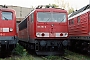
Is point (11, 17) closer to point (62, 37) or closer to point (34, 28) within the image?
point (34, 28)

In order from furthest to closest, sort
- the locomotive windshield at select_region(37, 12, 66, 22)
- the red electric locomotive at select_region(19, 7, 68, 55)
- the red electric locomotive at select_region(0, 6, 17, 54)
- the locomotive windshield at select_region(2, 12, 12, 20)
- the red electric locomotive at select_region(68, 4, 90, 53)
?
1. the locomotive windshield at select_region(37, 12, 66, 22)
2. the red electric locomotive at select_region(19, 7, 68, 55)
3. the red electric locomotive at select_region(68, 4, 90, 53)
4. the locomotive windshield at select_region(2, 12, 12, 20)
5. the red electric locomotive at select_region(0, 6, 17, 54)

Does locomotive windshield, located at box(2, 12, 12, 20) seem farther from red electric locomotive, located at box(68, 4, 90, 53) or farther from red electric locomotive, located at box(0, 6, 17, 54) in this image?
red electric locomotive, located at box(68, 4, 90, 53)

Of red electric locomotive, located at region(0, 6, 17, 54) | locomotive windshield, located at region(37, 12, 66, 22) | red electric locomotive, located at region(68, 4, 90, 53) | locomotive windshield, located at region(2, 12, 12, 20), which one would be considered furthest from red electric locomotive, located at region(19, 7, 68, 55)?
locomotive windshield, located at region(2, 12, 12, 20)

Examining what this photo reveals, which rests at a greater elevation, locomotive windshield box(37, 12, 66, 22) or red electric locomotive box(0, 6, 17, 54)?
locomotive windshield box(37, 12, 66, 22)

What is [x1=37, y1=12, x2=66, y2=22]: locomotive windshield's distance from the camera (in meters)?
14.3

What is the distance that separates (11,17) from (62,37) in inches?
136

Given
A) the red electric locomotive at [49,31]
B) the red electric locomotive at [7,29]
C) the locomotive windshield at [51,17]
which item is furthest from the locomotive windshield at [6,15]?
the locomotive windshield at [51,17]

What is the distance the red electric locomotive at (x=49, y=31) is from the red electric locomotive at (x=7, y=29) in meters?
1.73

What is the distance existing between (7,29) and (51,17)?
3.19 m

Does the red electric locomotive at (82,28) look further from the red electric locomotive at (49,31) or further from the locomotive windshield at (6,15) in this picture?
the locomotive windshield at (6,15)

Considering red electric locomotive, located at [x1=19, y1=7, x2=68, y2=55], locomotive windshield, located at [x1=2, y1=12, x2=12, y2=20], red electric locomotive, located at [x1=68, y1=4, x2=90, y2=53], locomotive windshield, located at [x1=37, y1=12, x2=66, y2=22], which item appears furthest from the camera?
locomotive windshield, located at [x1=37, y1=12, x2=66, y2=22]

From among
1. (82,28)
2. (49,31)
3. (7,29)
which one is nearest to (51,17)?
(49,31)

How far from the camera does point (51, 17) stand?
14477mm

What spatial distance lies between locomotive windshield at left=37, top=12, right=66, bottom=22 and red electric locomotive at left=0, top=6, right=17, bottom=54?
2.09 m
